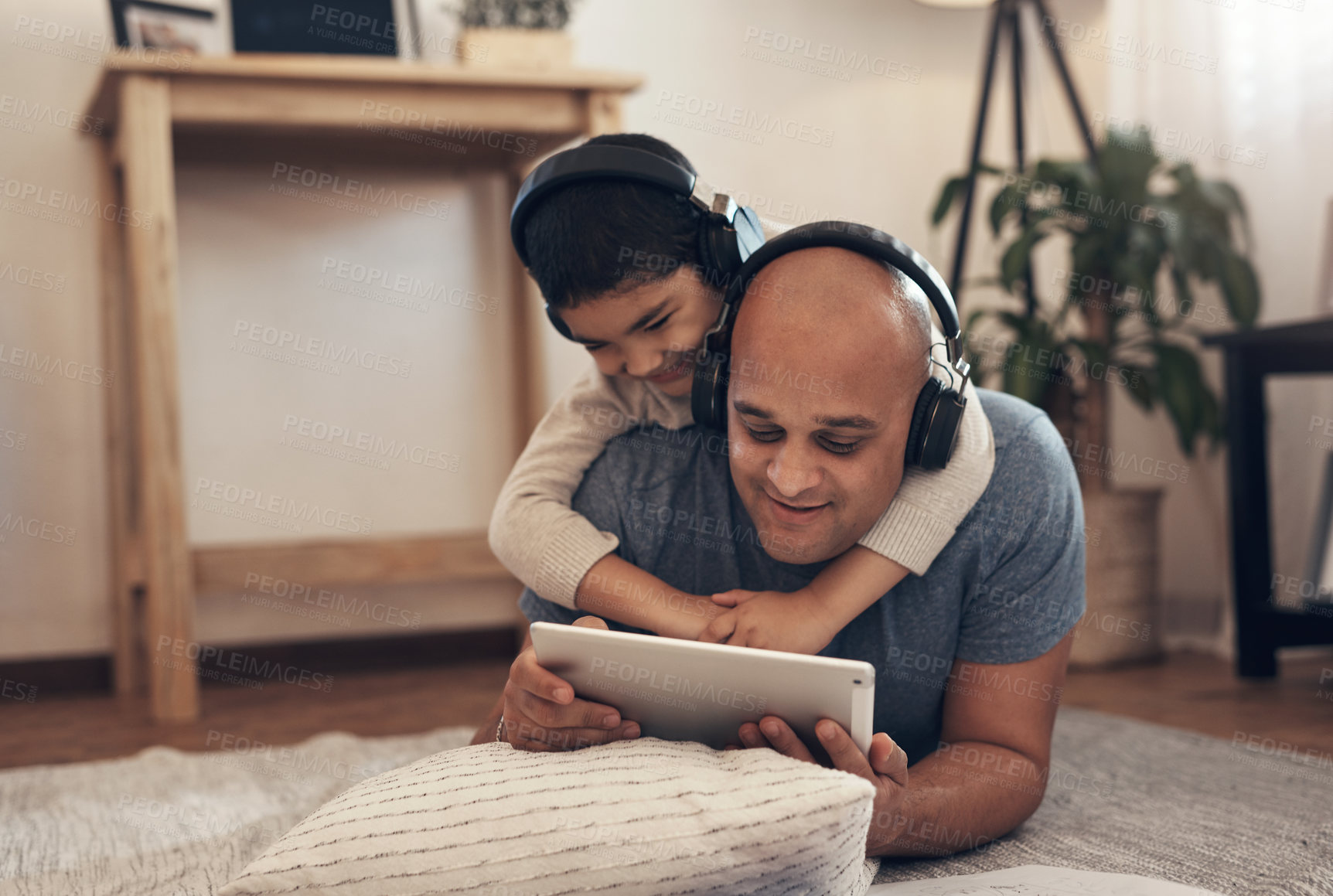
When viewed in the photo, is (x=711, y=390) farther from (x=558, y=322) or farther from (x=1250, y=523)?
(x=1250, y=523)

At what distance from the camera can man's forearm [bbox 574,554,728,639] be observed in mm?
972

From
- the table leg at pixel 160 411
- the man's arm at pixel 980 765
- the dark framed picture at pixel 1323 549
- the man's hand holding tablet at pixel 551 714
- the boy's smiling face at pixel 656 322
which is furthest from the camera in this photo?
the dark framed picture at pixel 1323 549

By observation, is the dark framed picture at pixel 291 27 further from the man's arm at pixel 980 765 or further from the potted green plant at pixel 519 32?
the man's arm at pixel 980 765

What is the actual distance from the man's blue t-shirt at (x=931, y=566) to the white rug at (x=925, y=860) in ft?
0.59

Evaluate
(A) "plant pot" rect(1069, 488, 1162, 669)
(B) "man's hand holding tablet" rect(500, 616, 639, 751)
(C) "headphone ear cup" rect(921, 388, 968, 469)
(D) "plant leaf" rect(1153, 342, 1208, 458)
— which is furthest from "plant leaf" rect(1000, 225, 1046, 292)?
(B) "man's hand holding tablet" rect(500, 616, 639, 751)

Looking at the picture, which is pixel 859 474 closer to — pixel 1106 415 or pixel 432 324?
pixel 1106 415

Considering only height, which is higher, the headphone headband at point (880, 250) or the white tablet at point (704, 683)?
the headphone headband at point (880, 250)

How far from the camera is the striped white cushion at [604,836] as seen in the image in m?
0.72

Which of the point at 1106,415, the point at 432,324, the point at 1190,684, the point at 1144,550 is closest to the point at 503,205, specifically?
the point at 432,324

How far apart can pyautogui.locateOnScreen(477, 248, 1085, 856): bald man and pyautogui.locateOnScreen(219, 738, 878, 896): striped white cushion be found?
2.4 inches

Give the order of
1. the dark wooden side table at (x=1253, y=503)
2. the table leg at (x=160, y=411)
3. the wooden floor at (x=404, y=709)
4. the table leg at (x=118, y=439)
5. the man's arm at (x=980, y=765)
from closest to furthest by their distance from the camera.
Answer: the man's arm at (x=980, y=765)
the wooden floor at (x=404, y=709)
the table leg at (x=160, y=411)
the dark wooden side table at (x=1253, y=503)
the table leg at (x=118, y=439)

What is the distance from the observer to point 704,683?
794mm

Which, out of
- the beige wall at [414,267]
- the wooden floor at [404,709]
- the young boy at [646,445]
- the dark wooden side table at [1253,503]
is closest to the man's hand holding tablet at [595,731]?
the young boy at [646,445]

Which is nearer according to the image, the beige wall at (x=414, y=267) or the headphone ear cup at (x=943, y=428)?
the headphone ear cup at (x=943, y=428)
